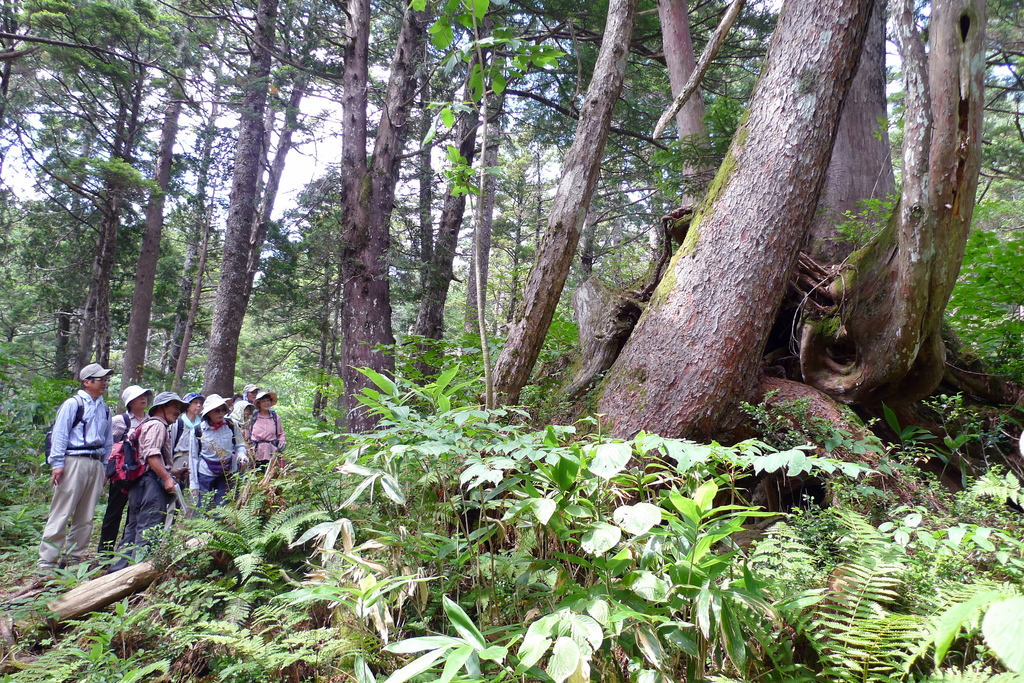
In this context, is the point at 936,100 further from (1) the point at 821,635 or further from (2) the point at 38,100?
(2) the point at 38,100

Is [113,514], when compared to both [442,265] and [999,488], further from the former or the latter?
[999,488]

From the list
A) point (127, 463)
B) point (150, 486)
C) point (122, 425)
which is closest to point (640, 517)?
point (150, 486)

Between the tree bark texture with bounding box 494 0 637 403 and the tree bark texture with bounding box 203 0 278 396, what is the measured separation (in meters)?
8.59

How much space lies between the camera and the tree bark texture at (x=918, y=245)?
3.25 metres

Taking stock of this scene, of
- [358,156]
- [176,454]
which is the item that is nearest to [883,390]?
[176,454]

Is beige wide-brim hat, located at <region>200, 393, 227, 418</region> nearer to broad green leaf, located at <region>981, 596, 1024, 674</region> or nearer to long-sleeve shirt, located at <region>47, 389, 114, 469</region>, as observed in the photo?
long-sleeve shirt, located at <region>47, 389, 114, 469</region>

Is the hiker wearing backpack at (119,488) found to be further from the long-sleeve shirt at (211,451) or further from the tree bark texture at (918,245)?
the tree bark texture at (918,245)

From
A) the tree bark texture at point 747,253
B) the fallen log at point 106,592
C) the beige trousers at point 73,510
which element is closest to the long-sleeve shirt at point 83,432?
the beige trousers at point 73,510

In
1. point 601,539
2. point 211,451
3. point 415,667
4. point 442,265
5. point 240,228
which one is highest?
point 240,228

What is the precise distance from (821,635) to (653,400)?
6.04ft

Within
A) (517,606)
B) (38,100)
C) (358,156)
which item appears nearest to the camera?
(517,606)

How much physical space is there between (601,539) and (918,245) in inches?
128

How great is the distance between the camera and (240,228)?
37.1 ft

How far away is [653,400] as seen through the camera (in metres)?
3.71
